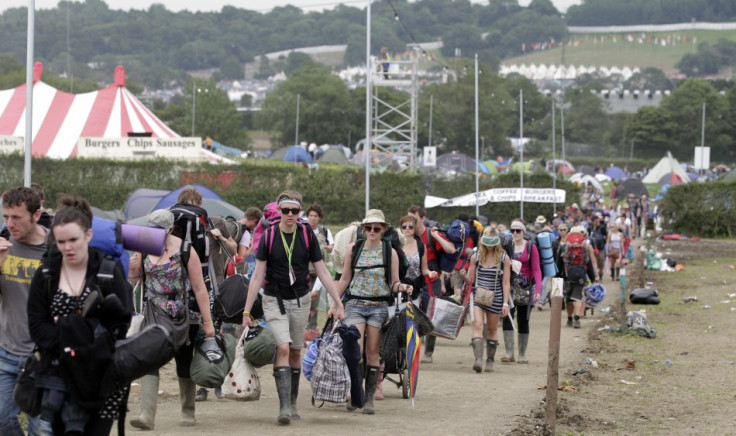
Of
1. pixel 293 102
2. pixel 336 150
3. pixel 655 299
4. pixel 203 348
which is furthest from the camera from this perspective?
pixel 293 102

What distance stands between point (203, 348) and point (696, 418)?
4548 millimetres

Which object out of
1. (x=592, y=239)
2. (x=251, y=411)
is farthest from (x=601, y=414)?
(x=592, y=239)

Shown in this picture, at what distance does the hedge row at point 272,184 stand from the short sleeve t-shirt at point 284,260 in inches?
1388

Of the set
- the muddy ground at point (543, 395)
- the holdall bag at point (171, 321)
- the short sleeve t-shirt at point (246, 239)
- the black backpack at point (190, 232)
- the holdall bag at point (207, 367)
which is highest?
the black backpack at point (190, 232)

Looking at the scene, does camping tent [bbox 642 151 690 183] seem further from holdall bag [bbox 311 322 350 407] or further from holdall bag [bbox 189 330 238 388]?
holdall bag [bbox 189 330 238 388]

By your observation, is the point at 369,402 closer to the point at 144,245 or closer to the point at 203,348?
the point at 203,348

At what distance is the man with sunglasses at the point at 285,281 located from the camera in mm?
9664

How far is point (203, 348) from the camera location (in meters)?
9.03

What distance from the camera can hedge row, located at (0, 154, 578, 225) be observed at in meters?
44.4

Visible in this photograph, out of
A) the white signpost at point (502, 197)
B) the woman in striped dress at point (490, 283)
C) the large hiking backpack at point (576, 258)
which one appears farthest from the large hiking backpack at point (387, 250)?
the white signpost at point (502, 197)

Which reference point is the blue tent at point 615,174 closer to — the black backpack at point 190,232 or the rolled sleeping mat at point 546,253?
the rolled sleeping mat at point 546,253

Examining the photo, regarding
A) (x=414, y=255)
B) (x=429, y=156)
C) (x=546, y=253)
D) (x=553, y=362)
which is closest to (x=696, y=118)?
(x=429, y=156)

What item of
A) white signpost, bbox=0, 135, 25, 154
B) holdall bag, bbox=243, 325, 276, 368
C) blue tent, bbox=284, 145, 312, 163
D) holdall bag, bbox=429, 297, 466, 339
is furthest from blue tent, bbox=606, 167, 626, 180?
holdall bag, bbox=243, 325, 276, 368

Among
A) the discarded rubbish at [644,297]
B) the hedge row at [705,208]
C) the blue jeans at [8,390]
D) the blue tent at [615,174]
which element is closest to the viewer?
the blue jeans at [8,390]
